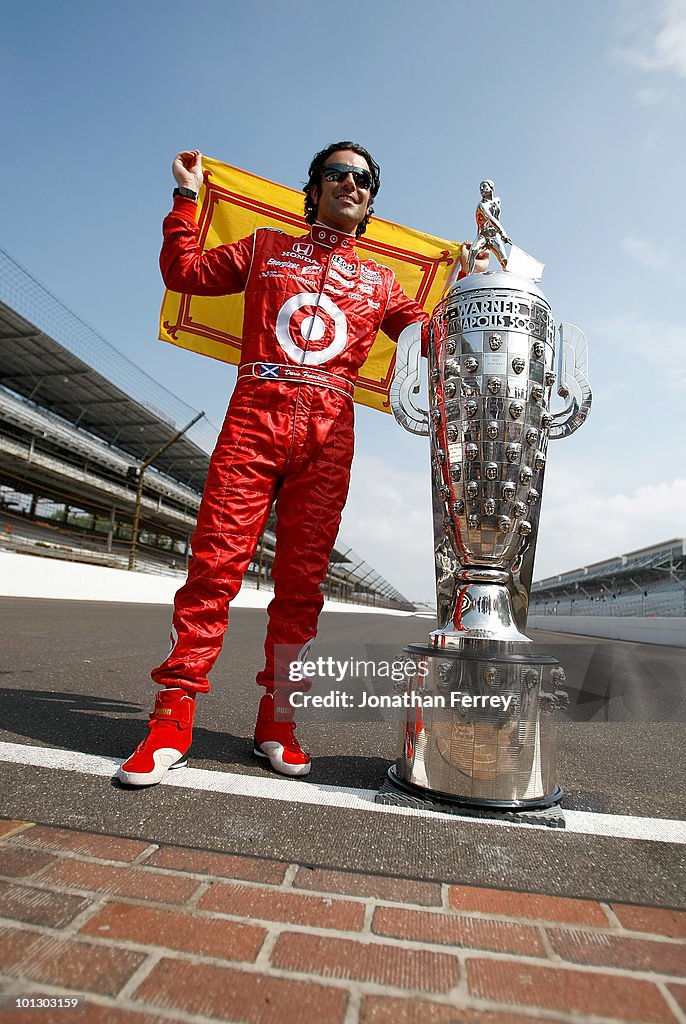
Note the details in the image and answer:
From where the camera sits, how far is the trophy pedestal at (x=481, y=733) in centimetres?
141

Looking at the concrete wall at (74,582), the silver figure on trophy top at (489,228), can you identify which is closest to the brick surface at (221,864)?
the silver figure on trophy top at (489,228)

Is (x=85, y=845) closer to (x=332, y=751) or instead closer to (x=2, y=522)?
(x=332, y=751)

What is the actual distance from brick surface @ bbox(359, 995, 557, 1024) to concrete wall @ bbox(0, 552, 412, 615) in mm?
11625

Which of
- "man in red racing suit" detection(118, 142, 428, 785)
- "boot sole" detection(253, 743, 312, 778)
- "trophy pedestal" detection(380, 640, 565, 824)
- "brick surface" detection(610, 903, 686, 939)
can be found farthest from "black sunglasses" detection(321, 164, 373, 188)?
"brick surface" detection(610, 903, 686, 939)

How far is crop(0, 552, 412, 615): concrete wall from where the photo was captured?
1338cm

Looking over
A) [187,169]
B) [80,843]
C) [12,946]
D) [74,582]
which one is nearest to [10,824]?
[80,843]

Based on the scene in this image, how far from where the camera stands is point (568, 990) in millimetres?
734

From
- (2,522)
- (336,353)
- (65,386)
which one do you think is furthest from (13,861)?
(65,386)

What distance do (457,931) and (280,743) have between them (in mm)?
917

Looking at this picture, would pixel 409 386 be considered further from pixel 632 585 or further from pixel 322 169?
A: pixel 632 585

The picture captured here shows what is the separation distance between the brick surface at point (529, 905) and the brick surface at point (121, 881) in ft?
1.41

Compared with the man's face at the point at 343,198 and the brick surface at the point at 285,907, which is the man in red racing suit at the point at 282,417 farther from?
the brick surface at the point at 285,907

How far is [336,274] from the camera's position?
2.04m

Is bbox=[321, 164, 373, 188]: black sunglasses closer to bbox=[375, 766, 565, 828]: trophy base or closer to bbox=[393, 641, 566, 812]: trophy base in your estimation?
bbox=[393, 641, 566, 812]: trophy base
